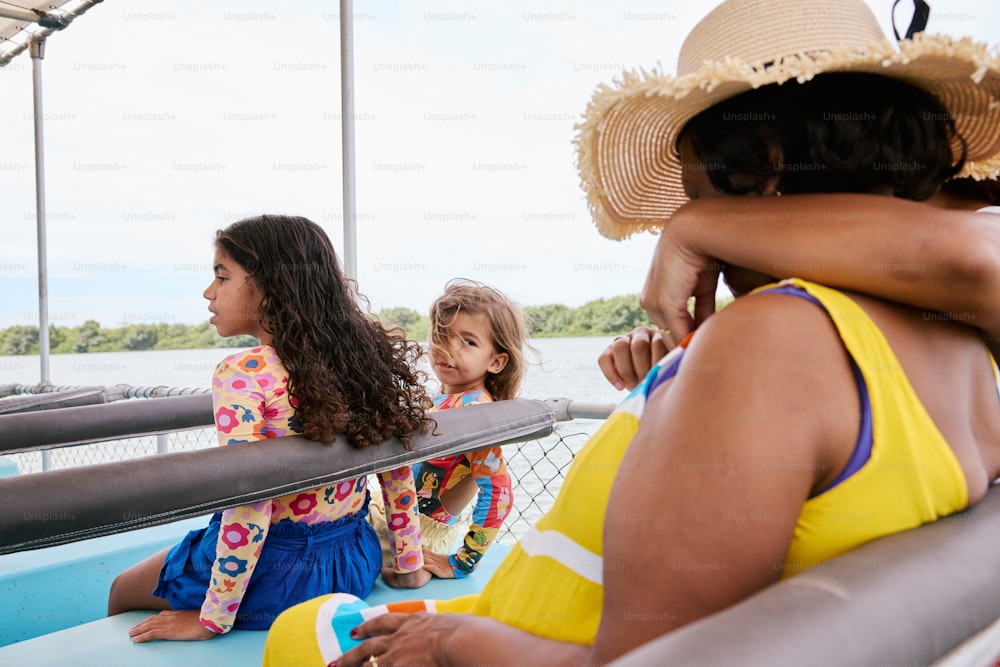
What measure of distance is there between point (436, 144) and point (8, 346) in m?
6.86

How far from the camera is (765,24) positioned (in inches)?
29.4

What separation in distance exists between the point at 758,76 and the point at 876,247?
19cm

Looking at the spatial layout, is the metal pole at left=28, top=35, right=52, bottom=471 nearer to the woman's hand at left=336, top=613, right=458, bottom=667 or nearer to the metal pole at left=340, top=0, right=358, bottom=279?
the metal pole at left=340, top=0, right=358, bottom=279

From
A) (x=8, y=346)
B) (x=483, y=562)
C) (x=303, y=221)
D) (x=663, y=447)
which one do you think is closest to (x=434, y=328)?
(x=303, y=221)

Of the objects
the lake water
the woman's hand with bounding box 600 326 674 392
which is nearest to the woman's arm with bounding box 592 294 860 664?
the woman's hand with bounding box 600 326 674 392

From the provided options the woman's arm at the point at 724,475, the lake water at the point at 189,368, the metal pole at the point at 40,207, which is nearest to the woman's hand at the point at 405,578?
the lake water at the point at 189,368

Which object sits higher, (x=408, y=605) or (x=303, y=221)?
(x=303, y=221)

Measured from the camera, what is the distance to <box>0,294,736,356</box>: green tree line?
2.89 metres

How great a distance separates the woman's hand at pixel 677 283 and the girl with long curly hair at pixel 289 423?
873 millimetres

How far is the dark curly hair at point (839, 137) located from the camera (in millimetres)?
665

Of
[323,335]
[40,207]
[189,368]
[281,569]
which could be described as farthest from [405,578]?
[40,207]

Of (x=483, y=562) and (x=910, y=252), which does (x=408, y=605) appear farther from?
(x=483, y=562)

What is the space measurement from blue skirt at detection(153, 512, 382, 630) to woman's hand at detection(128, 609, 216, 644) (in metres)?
0.05

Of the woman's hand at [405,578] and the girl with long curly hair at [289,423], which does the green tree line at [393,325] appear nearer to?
the girl with long curly hair at [289,423]
